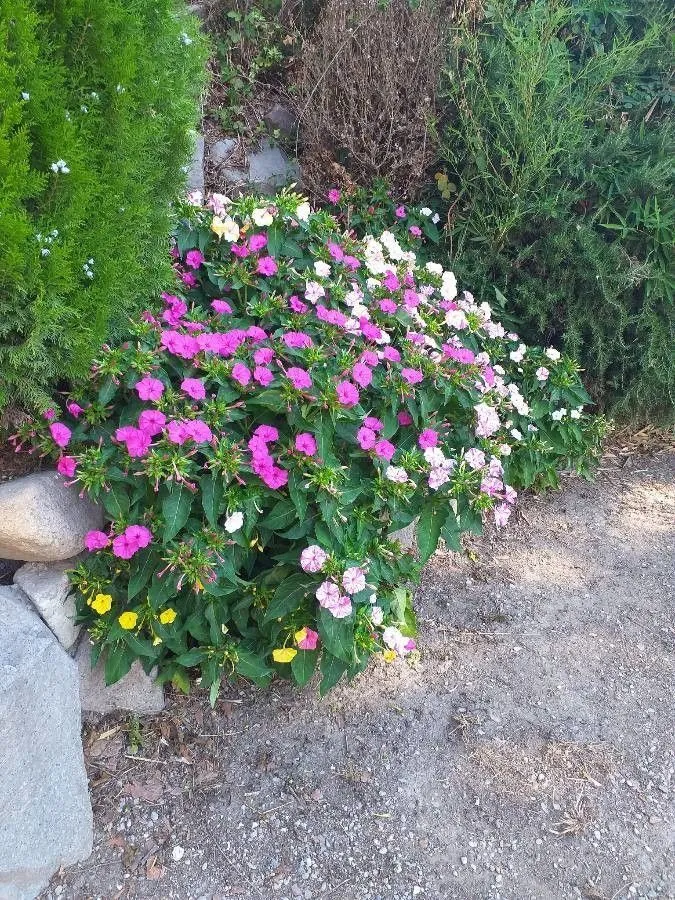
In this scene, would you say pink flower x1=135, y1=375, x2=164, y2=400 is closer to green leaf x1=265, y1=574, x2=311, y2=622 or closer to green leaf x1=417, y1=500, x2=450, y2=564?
green leaf x1=265, y1=574, x2=311, y2=622

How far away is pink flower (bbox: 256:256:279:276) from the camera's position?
8.43ft

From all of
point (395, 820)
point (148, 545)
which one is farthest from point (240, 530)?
point (395, 820)

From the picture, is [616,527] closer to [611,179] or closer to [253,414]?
[611,179]

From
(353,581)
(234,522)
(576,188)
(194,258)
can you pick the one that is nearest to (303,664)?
(353,581)

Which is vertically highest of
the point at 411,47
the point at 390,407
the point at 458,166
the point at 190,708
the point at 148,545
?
the point at 411,47

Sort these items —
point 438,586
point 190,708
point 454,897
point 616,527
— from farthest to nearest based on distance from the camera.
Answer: point 616,527 → point 438,586 → point 190,708 → point 454,897

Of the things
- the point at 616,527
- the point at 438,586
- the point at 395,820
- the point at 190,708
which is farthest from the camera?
the point at 616,527

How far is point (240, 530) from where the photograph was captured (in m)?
2.08

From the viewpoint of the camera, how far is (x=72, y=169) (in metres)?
1.86

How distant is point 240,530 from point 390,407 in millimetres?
690

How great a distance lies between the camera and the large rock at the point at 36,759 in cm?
181

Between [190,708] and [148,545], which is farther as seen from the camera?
[190,708]

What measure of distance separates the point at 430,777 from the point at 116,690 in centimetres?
104

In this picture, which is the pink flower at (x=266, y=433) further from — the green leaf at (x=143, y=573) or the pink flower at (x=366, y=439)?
the green leaf at (x=143, y=573)
